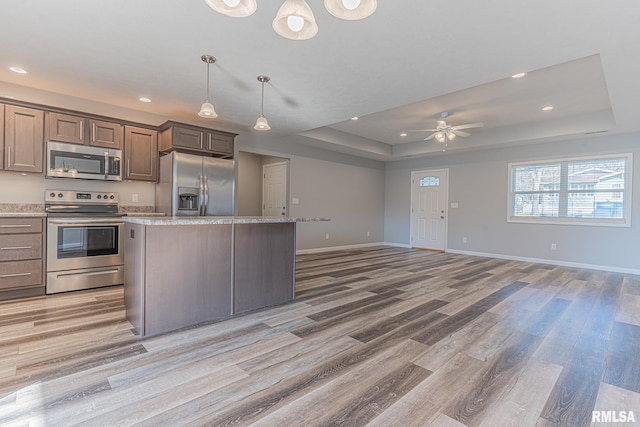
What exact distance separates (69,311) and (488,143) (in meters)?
7.26

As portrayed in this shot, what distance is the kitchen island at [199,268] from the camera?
95.9 inches

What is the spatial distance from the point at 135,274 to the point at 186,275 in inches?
15.9

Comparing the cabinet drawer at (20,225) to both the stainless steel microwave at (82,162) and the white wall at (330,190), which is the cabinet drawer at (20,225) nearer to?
the stainless steel microwave at (82,162)

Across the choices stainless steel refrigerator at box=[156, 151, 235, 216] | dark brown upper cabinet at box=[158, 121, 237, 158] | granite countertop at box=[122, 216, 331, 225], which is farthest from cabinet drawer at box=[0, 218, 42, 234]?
dark brown upper cabinet at box=[158, 121, 237, 158]

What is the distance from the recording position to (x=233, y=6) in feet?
5.33

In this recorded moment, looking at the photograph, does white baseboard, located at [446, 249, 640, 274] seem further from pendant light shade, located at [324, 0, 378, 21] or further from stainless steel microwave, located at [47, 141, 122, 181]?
stainless steel microwave, located at [47, 141, 122, 181]

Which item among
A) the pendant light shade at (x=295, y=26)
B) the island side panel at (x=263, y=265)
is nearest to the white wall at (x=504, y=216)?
the island side panel at (x=263, y=265)

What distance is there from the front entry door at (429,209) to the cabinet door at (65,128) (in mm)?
7163

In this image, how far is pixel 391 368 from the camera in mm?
2000

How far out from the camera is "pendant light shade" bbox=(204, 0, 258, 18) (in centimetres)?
160

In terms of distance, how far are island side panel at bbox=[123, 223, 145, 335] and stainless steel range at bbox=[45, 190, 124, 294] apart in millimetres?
1410

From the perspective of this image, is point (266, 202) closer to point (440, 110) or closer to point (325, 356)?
point (440, 110)

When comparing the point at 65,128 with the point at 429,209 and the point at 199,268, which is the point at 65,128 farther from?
the point at 429,209

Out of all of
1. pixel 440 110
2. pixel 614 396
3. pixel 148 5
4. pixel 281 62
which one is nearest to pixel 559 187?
pixel 440 110
